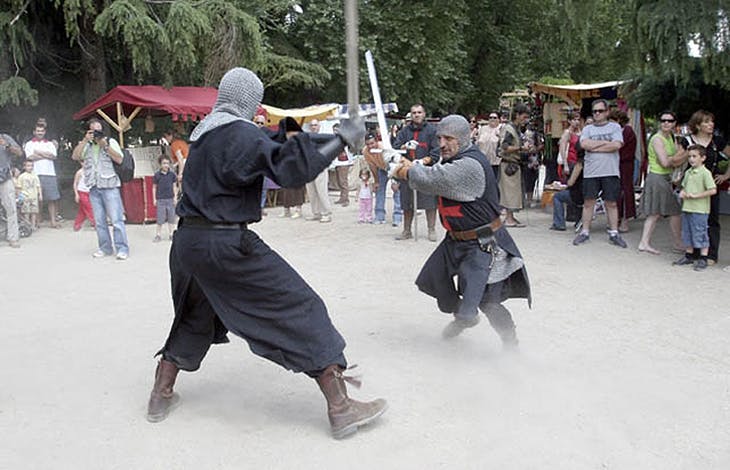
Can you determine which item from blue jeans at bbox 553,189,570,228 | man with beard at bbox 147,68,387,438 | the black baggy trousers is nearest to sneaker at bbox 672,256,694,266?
blue jeans at bbox 553,189,570,228

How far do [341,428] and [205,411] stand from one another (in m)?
0.87

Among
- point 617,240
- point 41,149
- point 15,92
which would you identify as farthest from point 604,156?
point 15,92

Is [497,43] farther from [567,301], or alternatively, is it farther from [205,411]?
[205,411]

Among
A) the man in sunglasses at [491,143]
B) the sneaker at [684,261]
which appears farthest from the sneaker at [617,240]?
the man in sunglasses at [491,143]

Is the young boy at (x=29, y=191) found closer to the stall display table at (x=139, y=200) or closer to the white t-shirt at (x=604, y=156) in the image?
the stall display table at (x=139, y=200)

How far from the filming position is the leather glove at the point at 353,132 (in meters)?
3.35

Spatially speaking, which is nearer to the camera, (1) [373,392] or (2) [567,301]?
(1) [373,392]

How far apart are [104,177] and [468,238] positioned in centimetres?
526

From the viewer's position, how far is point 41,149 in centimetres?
1105

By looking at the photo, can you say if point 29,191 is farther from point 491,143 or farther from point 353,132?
point 353,132

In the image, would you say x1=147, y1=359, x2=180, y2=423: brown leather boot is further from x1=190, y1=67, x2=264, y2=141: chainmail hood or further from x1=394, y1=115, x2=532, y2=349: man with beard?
x1=394, y1=115, x2=532, y2=349: man with beard

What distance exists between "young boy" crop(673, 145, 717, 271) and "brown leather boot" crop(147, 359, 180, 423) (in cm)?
558

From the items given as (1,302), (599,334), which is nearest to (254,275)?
(599,334)

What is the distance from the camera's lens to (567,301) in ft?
20.1
